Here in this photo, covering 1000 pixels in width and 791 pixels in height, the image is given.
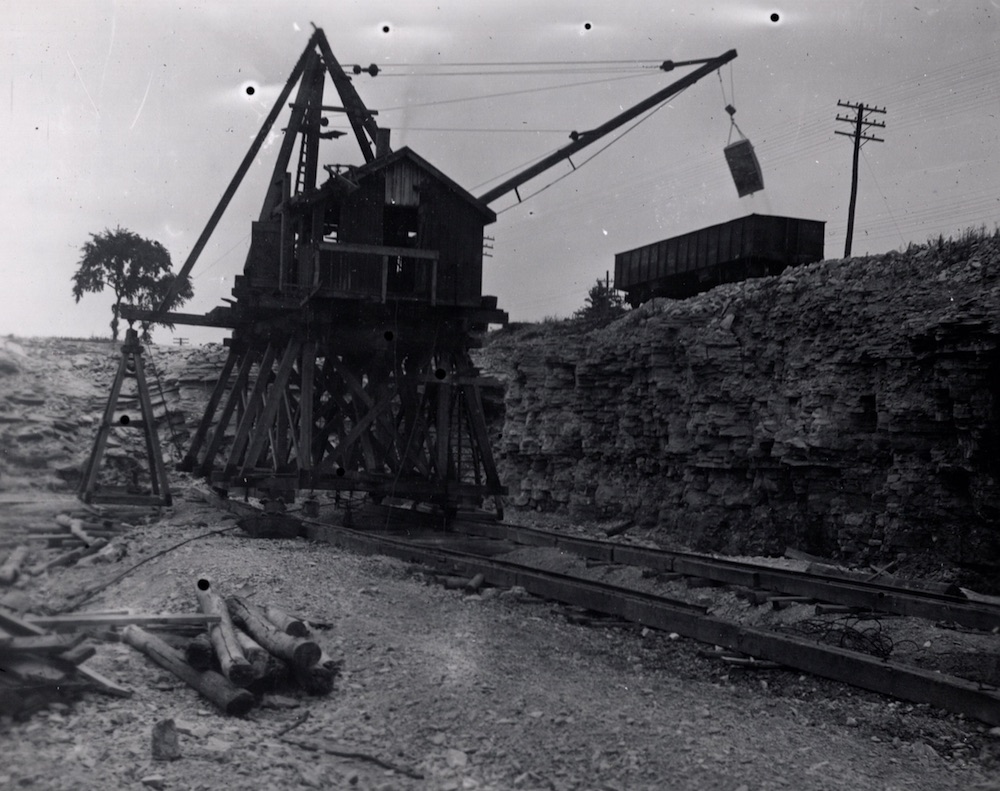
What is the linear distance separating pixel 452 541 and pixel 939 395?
7816 millimetres

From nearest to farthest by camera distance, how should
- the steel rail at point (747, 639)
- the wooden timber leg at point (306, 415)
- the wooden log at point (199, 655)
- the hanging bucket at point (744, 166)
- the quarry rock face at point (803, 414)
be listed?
the wooden log at point (199, 655)
the steel rail at point (747, 639)
the quarry rock face at point (803, 414)
the wooden timber leg at point (306, 415)
the hanging bucket at point (744, 166)

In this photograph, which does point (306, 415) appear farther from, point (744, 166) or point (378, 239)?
point (744, 166)

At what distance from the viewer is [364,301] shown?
14438mm

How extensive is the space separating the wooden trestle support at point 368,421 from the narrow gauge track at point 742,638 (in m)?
3.78

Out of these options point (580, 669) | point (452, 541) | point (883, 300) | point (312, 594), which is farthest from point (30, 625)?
point (883, 300)

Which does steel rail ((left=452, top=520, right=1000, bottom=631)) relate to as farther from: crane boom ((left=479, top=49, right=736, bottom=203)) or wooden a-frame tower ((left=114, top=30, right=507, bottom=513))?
crane boom ((left=479, top=49, right=736, bottom=203))

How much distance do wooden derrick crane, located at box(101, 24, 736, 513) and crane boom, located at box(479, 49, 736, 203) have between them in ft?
0.11

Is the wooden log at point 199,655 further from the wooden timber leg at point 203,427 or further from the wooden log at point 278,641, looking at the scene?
the wooden timber leg at point 203,427

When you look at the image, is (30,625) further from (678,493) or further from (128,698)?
(678,493)

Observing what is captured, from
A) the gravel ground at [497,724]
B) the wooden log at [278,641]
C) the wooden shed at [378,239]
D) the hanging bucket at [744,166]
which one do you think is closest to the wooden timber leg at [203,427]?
the wooden shed at [378,239]

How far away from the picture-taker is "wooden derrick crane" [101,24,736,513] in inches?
564

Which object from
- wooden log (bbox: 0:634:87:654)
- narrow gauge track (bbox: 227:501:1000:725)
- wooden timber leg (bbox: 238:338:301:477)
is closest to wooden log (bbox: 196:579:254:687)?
wooden log (bbox: 0:634:87:654)

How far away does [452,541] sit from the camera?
12.7 meters

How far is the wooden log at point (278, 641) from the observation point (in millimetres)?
5492
